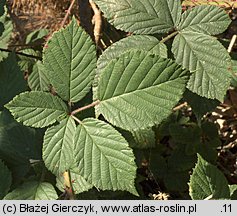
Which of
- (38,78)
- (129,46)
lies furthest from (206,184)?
(38,78)

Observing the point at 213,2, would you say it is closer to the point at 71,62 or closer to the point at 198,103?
the point at 198,103

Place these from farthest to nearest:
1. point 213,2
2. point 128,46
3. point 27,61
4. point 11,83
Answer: point 27,61 → point 213,2 → point 11,83 → point 128,46

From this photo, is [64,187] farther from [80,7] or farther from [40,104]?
[80,7]

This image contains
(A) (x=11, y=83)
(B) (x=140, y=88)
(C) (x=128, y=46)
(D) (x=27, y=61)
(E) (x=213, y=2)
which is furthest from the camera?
(D) (x=27, y=61)

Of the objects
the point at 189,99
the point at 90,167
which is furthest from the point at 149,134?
the point at 90,167

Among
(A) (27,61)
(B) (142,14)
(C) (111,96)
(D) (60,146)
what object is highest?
(B) (142,14)

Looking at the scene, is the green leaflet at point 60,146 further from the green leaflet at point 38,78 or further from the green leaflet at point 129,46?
the green leaflet at point 38,78

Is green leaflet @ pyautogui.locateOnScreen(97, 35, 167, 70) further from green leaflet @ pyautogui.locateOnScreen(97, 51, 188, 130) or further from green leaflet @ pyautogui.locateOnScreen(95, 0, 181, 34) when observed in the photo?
green leaflet @ pyautogui.locateOnScreen(97, 51, 188, 130)
